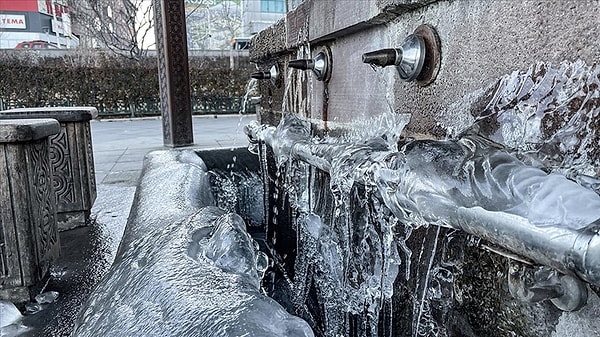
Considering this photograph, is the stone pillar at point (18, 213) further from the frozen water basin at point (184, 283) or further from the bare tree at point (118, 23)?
the bare tree at point (118, 23)

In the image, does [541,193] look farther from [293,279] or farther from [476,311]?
[293,279]

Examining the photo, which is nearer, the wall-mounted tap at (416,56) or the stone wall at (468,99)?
the stone wall at (468,99)

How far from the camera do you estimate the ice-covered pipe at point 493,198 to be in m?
0.72

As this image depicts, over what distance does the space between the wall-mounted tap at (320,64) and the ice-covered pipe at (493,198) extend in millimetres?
1183

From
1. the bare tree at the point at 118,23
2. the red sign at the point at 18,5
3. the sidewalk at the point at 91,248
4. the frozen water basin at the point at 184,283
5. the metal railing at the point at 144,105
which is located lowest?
the sidewalk at the point at 91,248

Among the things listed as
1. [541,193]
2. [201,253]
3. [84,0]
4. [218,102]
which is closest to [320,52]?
[201,253]

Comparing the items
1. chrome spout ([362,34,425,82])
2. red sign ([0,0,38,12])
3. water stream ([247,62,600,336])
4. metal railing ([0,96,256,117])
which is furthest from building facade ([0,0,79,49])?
chrome spout ([362,34,425,82])

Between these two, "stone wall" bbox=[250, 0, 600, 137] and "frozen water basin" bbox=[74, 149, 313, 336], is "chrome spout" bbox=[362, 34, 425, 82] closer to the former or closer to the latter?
"stone wall" bbox=[250, 0, 600, 137]

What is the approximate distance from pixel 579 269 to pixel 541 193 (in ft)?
0.49

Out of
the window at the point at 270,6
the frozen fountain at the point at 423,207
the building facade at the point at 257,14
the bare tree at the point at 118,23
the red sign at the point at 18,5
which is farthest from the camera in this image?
the red sign at the point at 18,5

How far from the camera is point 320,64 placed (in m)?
2.48

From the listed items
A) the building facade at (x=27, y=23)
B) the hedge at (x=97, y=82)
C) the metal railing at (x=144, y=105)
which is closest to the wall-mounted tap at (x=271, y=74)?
the metal railing at (x=144, y=105)

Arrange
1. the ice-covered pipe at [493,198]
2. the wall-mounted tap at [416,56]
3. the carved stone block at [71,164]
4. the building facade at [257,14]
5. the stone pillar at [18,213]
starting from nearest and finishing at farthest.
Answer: the ice-covered pipe at [493,198] < the wall-mounted tap at [416,56] < the stone pillar at [18,213] < the carved stone block at [71,164] < the building facade at [257,14]

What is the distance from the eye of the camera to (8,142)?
2.60m
